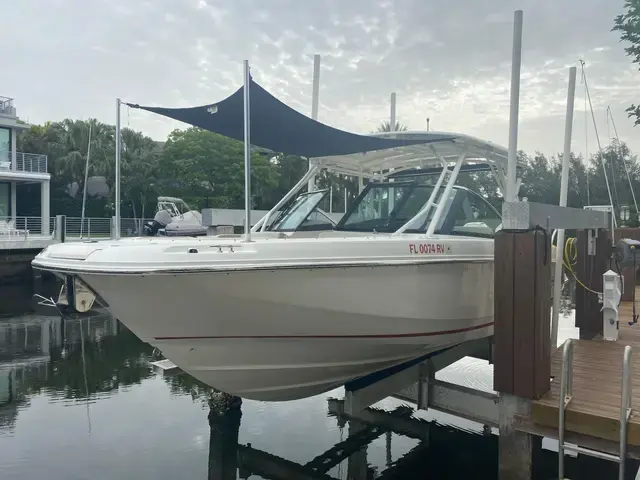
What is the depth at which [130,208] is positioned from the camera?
3203cm

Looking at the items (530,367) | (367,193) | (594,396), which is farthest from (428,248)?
(594,396)

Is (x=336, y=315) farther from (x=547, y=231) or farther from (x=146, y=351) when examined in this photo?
(x=146, y=351)

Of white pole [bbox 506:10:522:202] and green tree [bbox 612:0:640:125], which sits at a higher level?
green tree [bbox 612:0:640:125]

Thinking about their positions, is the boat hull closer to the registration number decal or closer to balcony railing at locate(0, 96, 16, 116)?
the registration number decal

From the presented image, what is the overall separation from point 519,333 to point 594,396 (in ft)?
2.73

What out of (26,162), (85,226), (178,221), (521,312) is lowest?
(521,312)

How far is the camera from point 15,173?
2677 centimetres

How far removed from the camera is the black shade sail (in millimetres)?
5336

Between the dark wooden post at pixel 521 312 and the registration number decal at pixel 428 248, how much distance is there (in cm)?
64

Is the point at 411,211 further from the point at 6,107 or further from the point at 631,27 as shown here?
the point at 6,107

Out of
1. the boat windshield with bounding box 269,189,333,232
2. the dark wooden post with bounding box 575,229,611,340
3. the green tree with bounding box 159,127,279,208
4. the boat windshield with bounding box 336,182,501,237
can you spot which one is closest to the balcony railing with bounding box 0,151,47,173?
the green tree with bounding box 159,127,279,208

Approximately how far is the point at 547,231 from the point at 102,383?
6985 millimetres

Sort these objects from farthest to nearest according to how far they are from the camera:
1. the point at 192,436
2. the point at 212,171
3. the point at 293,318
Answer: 1. the point at 212,171
2. the point at 192,436
3. the point at 293,318

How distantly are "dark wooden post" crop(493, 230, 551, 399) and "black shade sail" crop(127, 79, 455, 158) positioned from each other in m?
1.70
